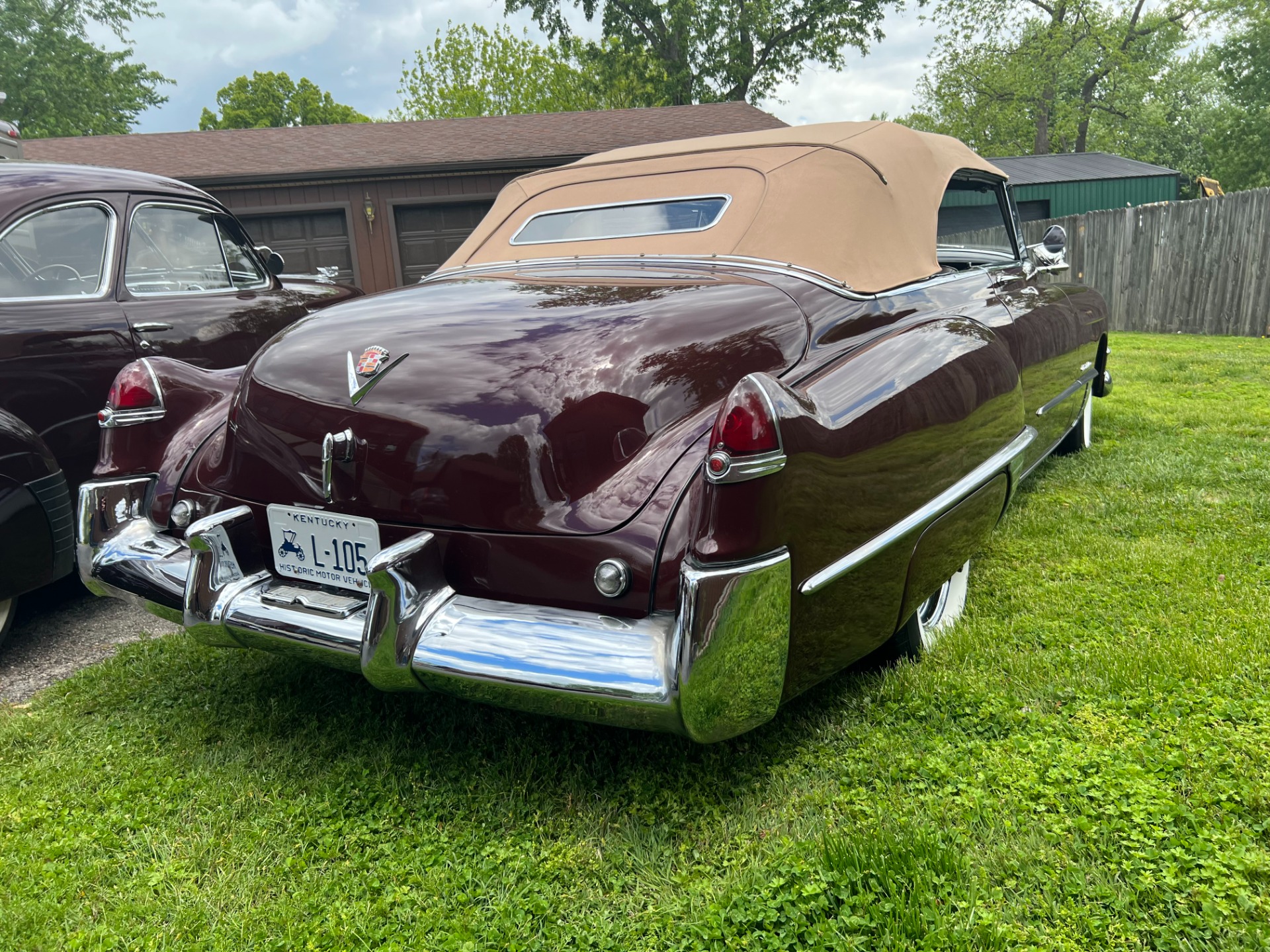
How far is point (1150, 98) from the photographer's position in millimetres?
42531

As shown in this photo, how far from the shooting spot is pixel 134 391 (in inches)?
109

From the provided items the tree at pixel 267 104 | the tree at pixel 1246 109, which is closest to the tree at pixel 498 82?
the tree at pixel 267 104

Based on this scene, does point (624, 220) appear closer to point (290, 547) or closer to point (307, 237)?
point (290, 547)

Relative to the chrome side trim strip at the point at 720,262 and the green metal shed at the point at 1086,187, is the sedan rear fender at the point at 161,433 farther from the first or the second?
the green metal shed at the point at 1086,187

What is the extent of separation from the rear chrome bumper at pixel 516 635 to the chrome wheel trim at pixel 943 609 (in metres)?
1.11

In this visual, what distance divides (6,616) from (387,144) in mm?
12527

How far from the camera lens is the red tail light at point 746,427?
1.72 meters

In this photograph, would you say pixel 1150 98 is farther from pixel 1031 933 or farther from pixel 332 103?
pixel 1031 933

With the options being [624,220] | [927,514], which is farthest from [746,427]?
[624,220]

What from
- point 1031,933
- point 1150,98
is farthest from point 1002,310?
point 1150,98

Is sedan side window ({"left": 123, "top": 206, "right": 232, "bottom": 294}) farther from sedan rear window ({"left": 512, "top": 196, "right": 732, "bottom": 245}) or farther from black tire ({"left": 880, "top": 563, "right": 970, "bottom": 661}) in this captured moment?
black tire ({"left": 880, "top": 563, "right": 970, "bottom": 661})

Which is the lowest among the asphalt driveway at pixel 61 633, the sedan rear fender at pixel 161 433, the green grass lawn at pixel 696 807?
the asphalt driveway at pixel 61 633

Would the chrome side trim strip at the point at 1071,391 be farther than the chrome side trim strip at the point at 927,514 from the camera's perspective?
Yes

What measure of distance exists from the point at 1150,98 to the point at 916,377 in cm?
5094
